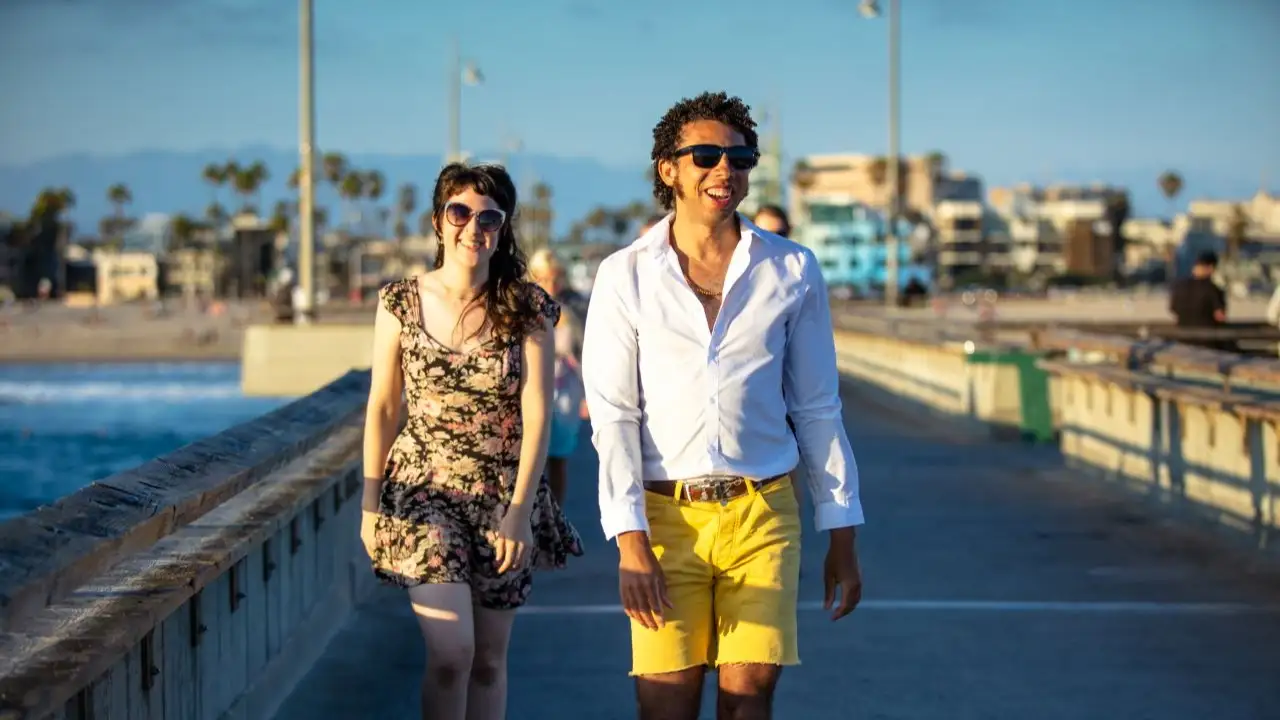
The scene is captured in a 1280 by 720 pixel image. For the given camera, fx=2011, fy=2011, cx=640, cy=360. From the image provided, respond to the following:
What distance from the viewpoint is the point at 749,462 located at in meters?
5.15

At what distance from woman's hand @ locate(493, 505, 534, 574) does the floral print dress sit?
0.13 ft

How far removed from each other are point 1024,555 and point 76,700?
339 inches

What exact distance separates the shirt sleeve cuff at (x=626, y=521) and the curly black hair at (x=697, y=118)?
915 millimetres

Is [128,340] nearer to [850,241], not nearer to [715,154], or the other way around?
[715,154]

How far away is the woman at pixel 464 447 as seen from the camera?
6.05 metres

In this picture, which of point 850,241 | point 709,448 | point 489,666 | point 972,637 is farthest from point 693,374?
point 850,241

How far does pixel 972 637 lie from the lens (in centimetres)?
964

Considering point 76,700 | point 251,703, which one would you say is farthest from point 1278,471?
point 76,700

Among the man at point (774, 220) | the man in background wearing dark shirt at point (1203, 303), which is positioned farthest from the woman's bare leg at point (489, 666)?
the man in background wearing dark shirt at point (1203, 303)

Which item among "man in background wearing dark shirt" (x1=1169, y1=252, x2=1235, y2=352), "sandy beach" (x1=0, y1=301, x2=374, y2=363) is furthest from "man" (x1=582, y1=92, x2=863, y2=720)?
"sandy beach" (x1=0, y1=301, x2=374, y2=363)

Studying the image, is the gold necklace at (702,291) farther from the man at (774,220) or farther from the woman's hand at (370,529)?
the man at (774,220)

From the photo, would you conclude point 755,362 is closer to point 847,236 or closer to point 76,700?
point 76,700

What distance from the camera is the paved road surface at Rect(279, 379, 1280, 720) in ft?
26.9

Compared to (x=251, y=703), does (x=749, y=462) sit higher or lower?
higher
